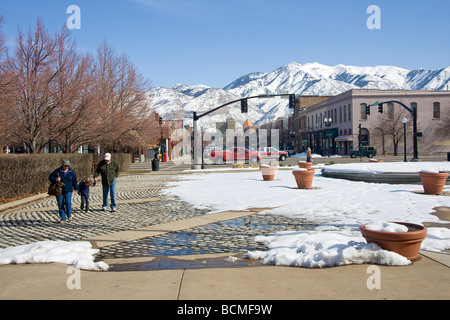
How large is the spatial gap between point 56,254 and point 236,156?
3716 centimetres

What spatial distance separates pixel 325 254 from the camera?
6102 mm

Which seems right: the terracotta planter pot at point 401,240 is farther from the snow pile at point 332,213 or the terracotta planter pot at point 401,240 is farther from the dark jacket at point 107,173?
the dark jacket at point 107,173

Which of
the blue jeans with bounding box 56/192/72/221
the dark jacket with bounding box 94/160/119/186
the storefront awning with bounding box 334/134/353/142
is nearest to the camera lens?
the blue jeans with bounding box 56/192/72/221

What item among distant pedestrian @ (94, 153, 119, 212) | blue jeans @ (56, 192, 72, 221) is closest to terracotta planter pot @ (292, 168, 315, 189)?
distant pedestrian @ (94, 153, 119, 212)

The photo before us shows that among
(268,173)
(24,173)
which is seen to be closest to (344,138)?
(268,173)

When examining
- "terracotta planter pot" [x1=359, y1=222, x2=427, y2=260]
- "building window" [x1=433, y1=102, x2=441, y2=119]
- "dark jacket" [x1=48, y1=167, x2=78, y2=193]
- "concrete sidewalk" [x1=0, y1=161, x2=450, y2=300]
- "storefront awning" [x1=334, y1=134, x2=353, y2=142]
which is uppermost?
"building window" [x1=433, y1=102, x2=441, y2=119]

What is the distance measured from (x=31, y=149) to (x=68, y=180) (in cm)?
1326

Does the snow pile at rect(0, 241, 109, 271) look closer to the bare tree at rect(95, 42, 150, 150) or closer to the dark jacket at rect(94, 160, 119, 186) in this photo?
the dark jacket at rect(94, 160, 119, 186)

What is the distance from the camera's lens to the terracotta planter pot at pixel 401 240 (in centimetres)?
589

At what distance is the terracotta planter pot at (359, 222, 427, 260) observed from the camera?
19.3 ft

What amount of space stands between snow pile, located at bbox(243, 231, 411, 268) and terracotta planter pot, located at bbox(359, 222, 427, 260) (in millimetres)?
103

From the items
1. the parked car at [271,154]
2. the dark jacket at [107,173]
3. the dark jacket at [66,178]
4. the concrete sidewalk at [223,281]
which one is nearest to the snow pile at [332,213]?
the concrete sidewalk at [223,281]
